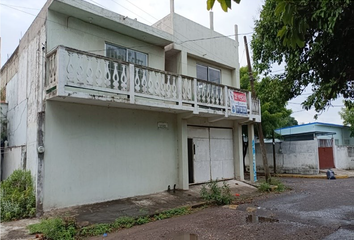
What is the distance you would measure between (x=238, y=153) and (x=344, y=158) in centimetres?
1152

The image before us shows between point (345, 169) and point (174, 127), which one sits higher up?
point (174, 127)

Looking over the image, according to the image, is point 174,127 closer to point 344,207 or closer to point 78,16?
point 78,16

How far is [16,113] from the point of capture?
995 centimetres

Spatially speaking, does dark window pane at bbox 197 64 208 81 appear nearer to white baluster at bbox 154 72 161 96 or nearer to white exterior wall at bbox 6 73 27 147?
white baluster at bbox 154 72 161 96

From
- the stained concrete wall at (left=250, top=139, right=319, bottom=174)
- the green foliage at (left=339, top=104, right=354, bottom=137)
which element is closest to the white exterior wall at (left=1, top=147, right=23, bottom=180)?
the stained concrete wall at (left=250, top=139, right=319, bottom=174)

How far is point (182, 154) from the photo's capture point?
10.6 meters

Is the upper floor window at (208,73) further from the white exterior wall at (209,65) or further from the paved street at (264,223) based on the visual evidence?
the paved street at (264,223)

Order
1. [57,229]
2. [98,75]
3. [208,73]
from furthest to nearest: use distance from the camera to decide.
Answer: [208,73] < [98,75] < [57,229]

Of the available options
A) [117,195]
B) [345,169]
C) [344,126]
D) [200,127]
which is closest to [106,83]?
[117,195]

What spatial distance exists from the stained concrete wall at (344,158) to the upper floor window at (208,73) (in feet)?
41.5

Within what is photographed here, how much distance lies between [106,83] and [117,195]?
3.70m

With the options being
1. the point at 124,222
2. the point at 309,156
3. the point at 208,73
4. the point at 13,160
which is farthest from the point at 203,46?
the point at 309,156

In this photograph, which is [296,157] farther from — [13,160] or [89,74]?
[13,160]

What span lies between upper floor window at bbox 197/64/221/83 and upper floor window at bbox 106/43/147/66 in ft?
10.3
